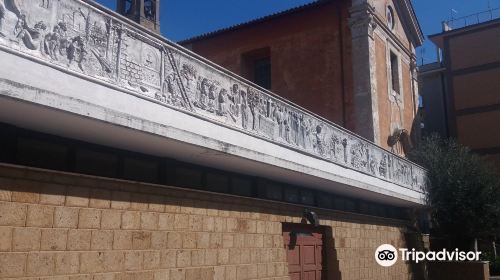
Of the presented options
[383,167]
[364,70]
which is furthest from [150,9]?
[364,70]

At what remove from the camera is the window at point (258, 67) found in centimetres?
1981

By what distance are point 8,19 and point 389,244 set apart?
13866mm

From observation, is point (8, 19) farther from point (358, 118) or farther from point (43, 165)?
point (358, 118)

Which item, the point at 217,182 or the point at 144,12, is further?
the point at 217,182

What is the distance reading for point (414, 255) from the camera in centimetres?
1788

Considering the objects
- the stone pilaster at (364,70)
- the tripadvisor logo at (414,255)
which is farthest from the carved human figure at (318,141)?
the stone pilaster at (364,70)

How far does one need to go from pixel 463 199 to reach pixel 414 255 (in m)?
2.72

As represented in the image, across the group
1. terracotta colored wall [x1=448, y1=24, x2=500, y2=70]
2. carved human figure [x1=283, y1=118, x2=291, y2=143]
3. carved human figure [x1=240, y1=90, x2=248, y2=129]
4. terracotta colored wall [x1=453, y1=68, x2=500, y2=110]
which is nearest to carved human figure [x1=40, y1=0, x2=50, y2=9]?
carved human figure [x1=240, y1=90, x2=248, y2=129]

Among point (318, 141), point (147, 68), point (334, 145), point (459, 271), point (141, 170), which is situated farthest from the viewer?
point (459, 271)

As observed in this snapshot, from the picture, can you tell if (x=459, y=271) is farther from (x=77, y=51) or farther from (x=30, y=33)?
(x=30, y=33)

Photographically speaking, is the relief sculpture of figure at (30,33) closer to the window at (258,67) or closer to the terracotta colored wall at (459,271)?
the window at (258,67)

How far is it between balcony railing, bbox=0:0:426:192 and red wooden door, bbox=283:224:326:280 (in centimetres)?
175

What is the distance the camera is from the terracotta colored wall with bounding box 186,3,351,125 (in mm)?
17828

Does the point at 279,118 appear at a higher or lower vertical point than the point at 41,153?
higher
